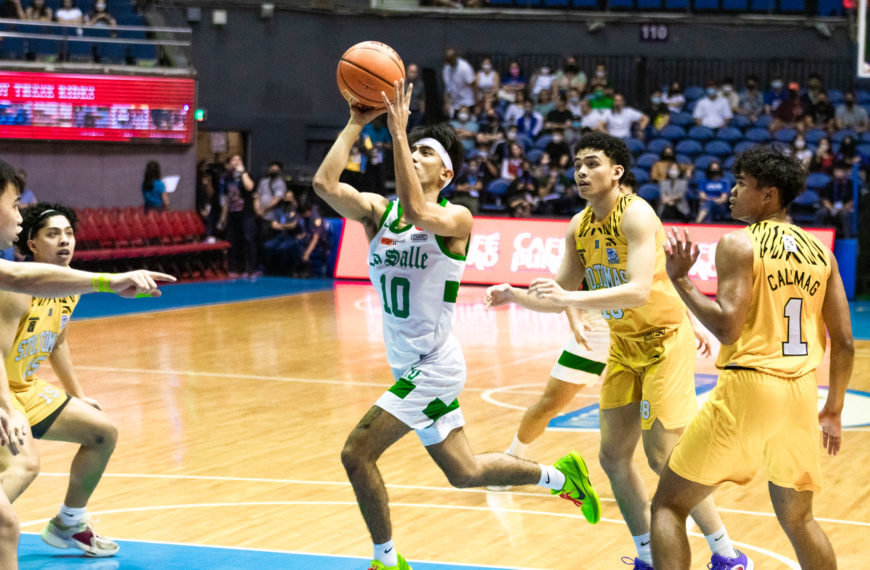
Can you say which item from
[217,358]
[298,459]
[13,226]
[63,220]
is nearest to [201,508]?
[298,459]

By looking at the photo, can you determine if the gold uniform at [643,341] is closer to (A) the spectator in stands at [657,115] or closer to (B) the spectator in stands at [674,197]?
(B) the spectator in stands at [674,197]

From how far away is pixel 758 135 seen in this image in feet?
69.9

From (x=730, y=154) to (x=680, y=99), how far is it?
1670 millimetres

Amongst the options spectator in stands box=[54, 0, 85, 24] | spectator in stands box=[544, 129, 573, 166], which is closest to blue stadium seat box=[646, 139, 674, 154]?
spectator in stands box=[544, 129, 573, 166]

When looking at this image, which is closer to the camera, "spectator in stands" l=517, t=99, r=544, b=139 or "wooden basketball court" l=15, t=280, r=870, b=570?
"wooden basketball court" l=15, t=280, r=870, b=570

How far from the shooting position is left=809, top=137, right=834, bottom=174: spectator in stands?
1980 cm

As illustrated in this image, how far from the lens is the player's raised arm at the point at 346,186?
536 centimetres

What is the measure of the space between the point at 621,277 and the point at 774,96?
17.8 metres

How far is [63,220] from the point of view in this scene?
5.86 m

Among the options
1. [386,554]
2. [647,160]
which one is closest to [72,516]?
[386,554]

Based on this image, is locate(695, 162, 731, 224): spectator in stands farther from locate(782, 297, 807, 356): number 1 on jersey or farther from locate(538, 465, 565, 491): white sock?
locate(782, 297, 807, 356): number 1 on jersey

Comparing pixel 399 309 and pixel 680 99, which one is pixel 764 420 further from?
pixel 680 99

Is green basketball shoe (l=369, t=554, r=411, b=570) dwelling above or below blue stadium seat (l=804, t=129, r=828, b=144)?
below

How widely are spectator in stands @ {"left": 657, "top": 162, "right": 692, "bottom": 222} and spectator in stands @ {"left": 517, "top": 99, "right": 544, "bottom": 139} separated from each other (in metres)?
2.98
